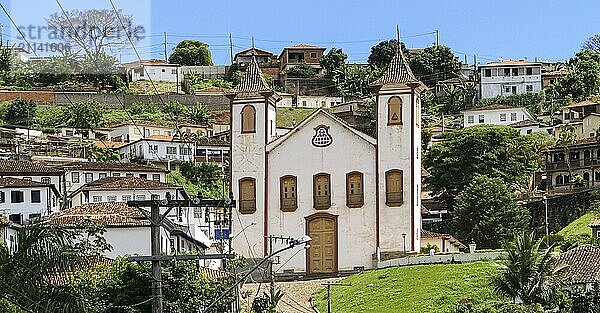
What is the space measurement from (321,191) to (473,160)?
54.3 ft

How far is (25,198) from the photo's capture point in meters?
53.9

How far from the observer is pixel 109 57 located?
77.8 feet

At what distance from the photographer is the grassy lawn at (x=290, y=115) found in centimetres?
9181

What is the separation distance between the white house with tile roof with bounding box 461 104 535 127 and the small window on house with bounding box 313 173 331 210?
40921mm

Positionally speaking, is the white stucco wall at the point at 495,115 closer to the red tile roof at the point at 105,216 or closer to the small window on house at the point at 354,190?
the small window on house at the point at 354,190

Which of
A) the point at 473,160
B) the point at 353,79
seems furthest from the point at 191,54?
the point at 473,160

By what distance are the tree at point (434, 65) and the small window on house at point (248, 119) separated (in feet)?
175

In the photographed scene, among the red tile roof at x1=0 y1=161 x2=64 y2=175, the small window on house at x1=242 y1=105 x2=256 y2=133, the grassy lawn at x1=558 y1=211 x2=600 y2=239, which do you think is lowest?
the grassy lawn at x1=558 y1=211 x2=600 y2=239

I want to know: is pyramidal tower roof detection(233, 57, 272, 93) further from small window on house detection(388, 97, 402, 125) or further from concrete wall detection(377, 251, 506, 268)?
concrete wall detection(377, 251, 506, 268)

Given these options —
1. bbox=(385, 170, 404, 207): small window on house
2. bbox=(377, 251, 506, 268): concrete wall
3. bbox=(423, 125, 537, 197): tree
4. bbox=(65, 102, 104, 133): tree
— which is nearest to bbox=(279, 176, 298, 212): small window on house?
bbox=(385, 170, 404, 207): small window on house

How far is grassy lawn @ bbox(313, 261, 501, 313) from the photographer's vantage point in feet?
124

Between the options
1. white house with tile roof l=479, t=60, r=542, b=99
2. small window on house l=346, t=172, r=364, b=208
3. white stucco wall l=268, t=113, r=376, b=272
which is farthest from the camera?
white house with tile roof l=479, t=60, r=542, b=99

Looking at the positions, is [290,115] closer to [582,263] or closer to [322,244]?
[322,244]

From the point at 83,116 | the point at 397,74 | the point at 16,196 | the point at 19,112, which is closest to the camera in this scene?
the point at 397,74
